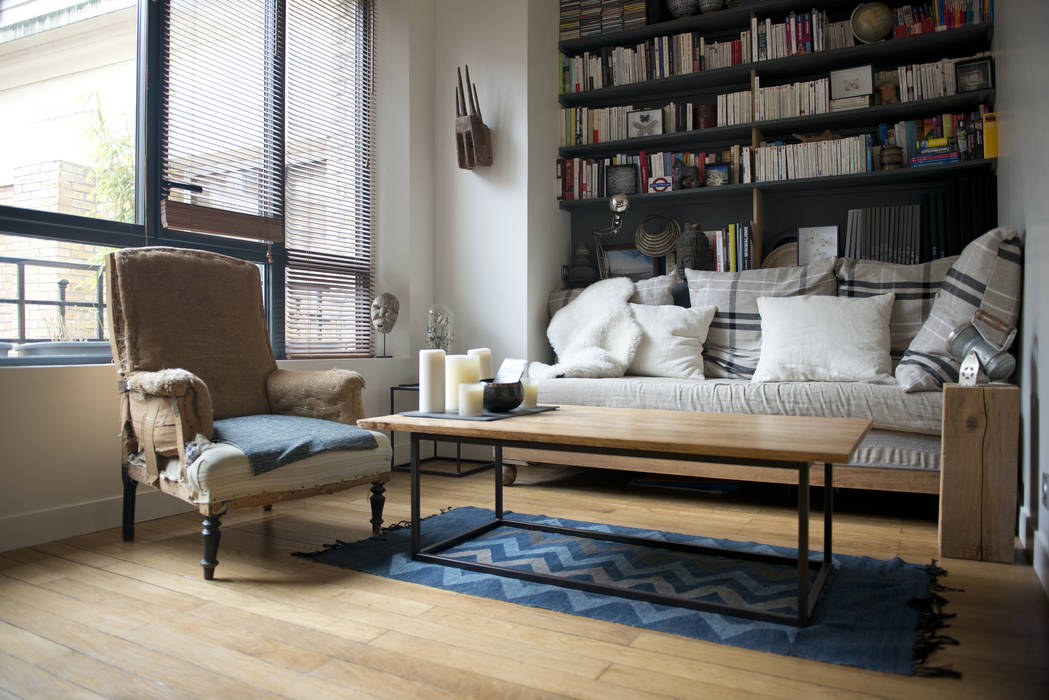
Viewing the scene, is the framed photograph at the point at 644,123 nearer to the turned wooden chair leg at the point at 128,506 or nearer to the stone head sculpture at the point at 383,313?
the stone head sculpture at the point at 383,313

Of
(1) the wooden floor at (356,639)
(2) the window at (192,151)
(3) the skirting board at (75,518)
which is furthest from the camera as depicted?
(2) the window at (192,151)

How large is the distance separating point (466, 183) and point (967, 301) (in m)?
2.60

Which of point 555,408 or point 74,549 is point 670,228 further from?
point 74,549

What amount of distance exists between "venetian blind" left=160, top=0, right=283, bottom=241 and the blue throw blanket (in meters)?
1.15

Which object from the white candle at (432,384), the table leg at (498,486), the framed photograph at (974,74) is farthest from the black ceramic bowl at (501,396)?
the framed photograph at (974,74)

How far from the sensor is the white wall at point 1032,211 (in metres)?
2.16

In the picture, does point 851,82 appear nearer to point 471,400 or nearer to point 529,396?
point 529,396

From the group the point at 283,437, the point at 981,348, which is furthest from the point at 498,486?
the point at 981,348

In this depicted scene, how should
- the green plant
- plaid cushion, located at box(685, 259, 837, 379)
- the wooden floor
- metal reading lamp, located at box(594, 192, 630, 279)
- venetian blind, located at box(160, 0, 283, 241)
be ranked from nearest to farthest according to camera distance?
the wooden floor
the green plant
venetian blind, located at box(160, 0, 283, 241)
plaid cushion, located at box(685, 259, 837, 379)
metal reading lamp, located at box(594, 192, 630, 279)

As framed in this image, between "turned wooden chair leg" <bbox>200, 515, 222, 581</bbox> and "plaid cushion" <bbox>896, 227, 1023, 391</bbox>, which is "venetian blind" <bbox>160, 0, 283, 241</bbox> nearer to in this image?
"turned wooden chair leg" <bbox>200, 515, 222, 581</bbox>

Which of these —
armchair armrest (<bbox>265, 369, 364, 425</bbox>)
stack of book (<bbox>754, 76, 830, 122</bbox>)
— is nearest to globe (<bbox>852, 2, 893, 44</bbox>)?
stack of book (<bbox>754, 76, 830, 122</bbox>)

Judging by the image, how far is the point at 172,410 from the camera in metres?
2.22

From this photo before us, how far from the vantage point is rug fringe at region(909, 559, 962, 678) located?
4.90ft

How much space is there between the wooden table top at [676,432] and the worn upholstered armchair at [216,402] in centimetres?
26
